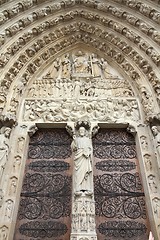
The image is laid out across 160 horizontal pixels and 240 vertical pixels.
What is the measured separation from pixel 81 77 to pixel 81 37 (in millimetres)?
1480

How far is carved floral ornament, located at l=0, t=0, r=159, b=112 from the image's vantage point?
582cm

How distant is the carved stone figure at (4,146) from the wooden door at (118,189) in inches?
68.0

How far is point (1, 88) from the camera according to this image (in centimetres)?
539

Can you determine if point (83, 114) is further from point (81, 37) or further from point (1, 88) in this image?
point (81, 37)

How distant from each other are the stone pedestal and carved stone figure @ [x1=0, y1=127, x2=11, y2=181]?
1384mm

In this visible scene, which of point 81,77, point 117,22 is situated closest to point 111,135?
point 81,77

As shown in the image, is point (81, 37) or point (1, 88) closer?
point (1, 88)

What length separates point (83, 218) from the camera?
3.76m

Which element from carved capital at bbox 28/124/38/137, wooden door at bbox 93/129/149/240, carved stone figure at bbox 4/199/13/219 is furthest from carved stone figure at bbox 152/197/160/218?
carved capital at bbox 28/124/38/137

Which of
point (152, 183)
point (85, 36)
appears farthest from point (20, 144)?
point (85, 36)

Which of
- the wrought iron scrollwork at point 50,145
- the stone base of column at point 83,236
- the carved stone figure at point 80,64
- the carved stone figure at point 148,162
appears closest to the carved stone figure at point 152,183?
the carved stone figure at point 148,162

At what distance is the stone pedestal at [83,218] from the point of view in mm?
3570

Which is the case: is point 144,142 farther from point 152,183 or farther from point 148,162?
point 152,183

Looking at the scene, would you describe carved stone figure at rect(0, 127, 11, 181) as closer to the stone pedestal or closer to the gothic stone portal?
the gothic stone portal
